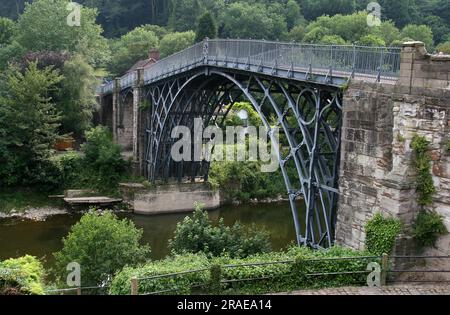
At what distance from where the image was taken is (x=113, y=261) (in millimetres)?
18094

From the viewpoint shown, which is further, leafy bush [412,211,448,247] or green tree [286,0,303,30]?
green tree [286,0,303,30]

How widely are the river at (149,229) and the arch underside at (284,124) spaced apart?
1.75 m

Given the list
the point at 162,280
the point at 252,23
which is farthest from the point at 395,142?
the point at 252,23

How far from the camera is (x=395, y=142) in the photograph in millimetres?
13344

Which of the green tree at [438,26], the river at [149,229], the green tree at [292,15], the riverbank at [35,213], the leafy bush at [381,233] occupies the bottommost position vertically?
the river at [149,229]

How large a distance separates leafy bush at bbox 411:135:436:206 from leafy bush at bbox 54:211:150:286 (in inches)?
390

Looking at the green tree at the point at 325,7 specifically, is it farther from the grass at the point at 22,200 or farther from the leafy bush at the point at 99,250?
the leafy bush at the point at 99,250

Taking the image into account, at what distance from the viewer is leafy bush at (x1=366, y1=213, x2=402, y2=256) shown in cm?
1292

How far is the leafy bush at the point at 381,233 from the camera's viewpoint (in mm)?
12922

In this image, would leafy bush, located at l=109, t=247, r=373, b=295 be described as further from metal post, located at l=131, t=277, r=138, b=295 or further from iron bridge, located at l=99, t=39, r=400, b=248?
iron bridge, located at l=99, t=39, r=400, b=248
